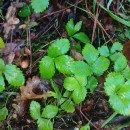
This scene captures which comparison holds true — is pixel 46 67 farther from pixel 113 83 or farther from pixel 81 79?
pixel 113 83

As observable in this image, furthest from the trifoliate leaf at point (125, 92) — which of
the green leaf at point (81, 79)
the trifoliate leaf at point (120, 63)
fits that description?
the green leaf at point (81, 79)

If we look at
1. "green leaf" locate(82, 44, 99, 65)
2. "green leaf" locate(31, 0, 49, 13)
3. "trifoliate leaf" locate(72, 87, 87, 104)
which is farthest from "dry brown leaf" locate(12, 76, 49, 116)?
"green leaf" locate(31, 0, 49, 13)

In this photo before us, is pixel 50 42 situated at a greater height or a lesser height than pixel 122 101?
greater

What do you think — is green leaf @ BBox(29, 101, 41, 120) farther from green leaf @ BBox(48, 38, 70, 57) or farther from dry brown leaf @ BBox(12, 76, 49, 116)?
green leaf @ BBox(48, 38, 70, 57)

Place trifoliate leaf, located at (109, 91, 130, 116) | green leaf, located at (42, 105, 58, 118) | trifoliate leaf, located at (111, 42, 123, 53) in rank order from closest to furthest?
trifoliate leaf, located at (109, 91, 130, 116) < green leaf, located at (42, 105, 58, 118) < trifoliate leaf, located at (111, 42, 123, 53)

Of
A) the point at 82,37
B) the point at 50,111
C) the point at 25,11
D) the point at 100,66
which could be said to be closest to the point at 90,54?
the point at 100,66

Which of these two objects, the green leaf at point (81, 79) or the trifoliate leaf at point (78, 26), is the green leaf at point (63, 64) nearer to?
the green leaf at point (81, 79)

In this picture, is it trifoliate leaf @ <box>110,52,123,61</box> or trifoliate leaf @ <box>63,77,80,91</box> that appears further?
trifoliate leaf @ <box>110,52,123,61</box>
